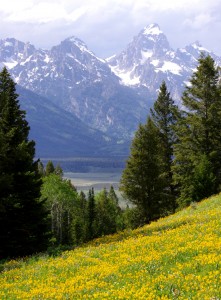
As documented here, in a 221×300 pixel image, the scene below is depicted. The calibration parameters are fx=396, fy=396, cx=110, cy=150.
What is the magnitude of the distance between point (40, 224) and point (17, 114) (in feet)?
31.3

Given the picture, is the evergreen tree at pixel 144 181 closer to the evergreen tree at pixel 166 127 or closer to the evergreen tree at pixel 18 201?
the evergreen tree at pixel 166 127

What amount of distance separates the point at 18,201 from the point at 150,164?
17279mm

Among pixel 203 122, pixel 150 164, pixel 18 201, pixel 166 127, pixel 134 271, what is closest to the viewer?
pixel 134 271

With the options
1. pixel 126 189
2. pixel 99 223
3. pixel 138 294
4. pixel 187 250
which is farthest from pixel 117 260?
pixel 99 223

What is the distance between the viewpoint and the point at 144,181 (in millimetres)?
40750

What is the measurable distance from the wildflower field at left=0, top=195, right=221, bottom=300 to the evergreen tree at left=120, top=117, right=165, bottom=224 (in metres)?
21.6

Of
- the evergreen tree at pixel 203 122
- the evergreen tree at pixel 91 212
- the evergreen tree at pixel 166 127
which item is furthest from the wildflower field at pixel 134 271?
the evergreen tree at pixel 91 212

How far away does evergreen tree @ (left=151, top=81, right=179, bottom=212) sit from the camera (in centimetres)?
4594

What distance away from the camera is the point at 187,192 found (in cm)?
4069

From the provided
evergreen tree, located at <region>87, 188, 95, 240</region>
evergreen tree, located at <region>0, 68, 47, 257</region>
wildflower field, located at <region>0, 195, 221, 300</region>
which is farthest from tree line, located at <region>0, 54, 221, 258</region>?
evergreen tree, located at <region>87, 188, 95, 240</region>

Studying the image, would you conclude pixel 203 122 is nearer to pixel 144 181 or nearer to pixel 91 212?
pixel 144 181

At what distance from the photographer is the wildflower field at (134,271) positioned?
10109 mm

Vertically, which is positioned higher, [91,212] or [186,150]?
[186,150]

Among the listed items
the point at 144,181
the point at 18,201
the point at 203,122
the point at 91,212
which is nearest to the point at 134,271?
the point at 18,201
